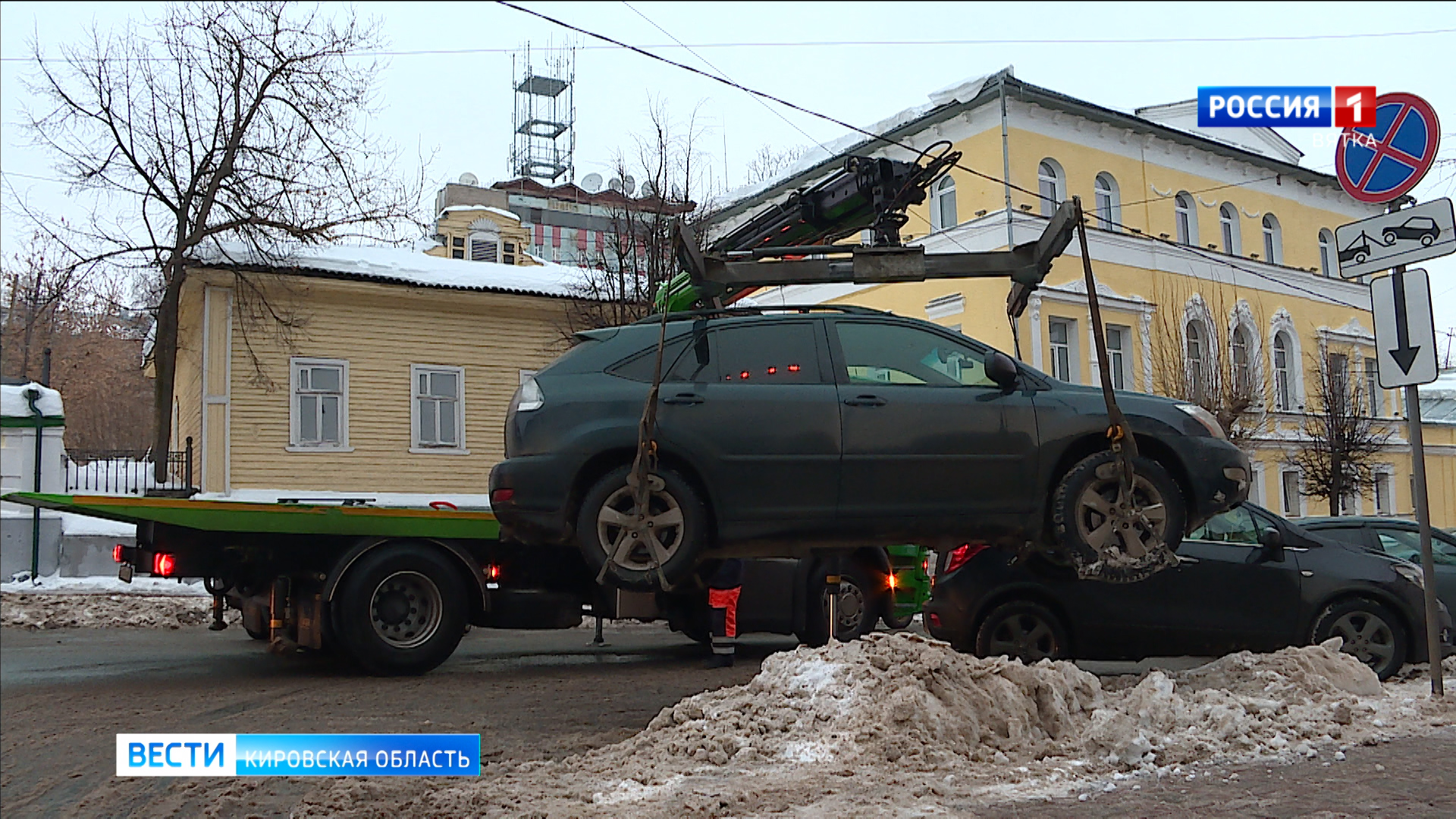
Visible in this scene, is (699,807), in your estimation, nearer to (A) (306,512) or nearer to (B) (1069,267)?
(A) (306,512)

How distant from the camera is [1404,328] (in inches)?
299

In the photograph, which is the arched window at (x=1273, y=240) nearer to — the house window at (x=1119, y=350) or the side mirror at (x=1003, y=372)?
the house window at (x=1119, y=350)

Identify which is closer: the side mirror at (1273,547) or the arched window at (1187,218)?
the side mirror at (1273,547)

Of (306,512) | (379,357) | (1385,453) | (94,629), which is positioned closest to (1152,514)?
(306,512)

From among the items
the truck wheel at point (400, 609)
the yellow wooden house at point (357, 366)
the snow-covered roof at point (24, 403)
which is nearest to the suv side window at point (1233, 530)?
the truck wheel at point (400, 609)

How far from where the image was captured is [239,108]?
22.4 meters

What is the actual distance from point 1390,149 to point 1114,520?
3557mm

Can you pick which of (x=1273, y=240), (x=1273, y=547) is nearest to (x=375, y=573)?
(x=1273, y=547)

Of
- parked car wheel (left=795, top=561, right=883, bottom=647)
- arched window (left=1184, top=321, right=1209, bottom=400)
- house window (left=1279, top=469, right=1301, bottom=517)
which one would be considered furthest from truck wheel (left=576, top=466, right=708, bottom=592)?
house window (left=1279, top=469, right=1301, bottom=517)

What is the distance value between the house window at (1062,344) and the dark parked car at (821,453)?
18132 millimetres

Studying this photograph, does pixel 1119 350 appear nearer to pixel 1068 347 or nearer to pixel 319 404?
pixel 1068 347

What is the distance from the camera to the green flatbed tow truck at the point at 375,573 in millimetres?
9625

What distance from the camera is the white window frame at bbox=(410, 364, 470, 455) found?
21.2m

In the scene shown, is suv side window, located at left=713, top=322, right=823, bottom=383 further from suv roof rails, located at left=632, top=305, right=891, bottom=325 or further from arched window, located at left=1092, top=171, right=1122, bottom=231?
arched window, located at left=1092, top=171, right=1122, bottom=231
